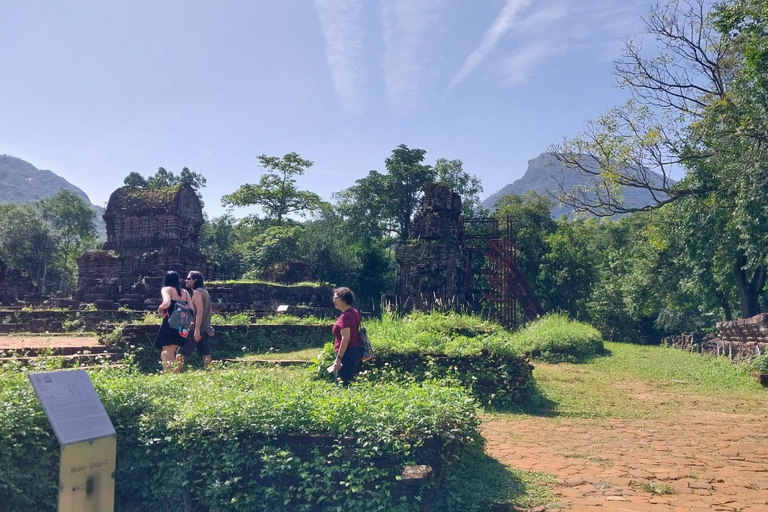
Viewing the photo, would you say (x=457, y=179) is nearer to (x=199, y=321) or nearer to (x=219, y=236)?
(x=219, y=236)

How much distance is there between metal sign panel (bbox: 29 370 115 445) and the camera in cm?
346

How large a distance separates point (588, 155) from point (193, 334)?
1198cm

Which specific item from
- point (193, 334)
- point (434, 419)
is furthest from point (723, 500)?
point (193, 334)

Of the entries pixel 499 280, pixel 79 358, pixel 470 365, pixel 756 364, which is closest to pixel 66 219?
pixel 499 280

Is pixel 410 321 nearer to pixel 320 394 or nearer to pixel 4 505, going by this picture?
pixel 320 394

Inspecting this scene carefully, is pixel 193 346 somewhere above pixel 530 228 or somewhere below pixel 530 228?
below

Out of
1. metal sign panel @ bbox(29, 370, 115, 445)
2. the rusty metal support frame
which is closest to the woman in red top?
metal sign panel @ bbox(29, 370, 115, 445)

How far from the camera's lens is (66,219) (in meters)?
44.8

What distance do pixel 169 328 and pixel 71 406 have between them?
12.8 ft

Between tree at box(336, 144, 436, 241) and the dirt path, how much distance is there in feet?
104

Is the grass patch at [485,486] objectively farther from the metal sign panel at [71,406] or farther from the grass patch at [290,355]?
the grass patch at [290,355]

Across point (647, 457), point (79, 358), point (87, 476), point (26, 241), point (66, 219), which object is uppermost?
point (66, 219)

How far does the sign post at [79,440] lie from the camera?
11.2 ft

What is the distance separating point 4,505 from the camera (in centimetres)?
386
